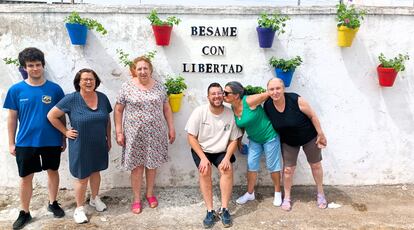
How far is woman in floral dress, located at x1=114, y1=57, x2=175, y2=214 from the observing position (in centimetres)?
388

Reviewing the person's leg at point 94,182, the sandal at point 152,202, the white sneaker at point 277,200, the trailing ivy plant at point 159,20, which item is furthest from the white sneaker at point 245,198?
the trailing ivy plant at point 159,20

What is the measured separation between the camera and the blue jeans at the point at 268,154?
405 cm

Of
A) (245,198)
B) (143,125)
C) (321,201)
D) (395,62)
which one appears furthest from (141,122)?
(395,62)

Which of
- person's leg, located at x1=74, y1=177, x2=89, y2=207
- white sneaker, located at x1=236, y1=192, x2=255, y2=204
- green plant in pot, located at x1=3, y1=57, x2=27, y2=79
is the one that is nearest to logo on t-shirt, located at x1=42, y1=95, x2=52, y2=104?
green plant in pot, located at x1=3, y1=57, x2=27, y2=79

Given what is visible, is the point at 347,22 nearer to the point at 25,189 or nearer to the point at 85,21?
the point at 85,21

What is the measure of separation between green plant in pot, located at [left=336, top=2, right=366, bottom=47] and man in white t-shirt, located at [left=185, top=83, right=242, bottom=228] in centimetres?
145

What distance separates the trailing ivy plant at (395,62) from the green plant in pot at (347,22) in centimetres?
41

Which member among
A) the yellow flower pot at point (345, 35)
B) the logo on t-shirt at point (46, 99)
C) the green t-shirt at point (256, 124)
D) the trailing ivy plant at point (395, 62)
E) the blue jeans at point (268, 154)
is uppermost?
the yellow flower pot at point (345, 35)

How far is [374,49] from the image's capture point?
14.1 feet

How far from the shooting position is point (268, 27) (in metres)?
4.04

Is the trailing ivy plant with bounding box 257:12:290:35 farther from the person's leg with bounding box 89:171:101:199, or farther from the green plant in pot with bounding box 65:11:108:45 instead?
the person's leg with bounding box 89:171:101:199

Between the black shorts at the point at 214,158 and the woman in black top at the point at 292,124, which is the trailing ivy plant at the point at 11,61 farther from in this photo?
the woman in black top at the point at 292,124

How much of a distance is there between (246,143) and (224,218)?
3.33 feet

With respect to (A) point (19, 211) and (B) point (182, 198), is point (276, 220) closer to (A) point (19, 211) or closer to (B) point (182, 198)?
(B) point (182, 198)
